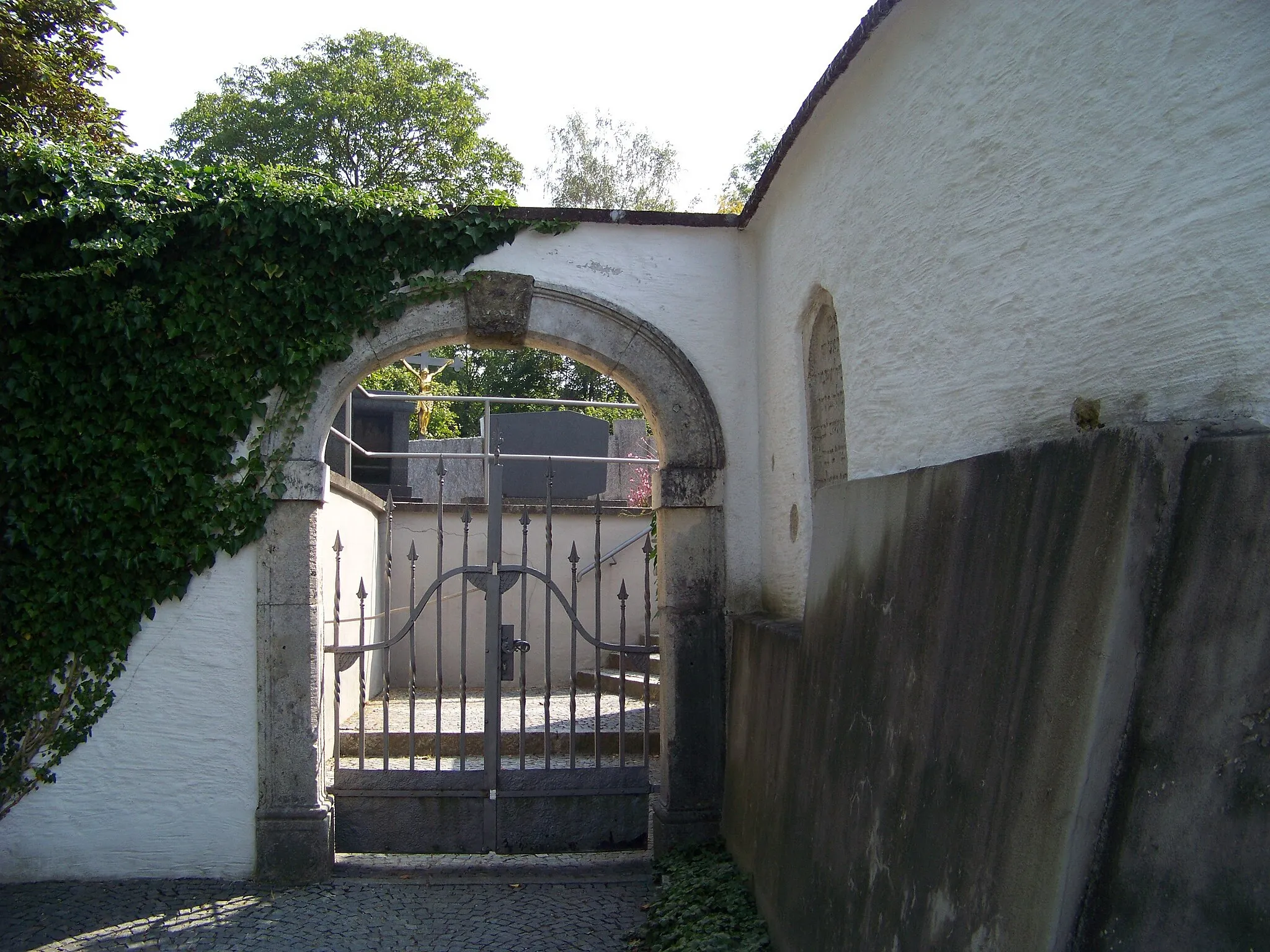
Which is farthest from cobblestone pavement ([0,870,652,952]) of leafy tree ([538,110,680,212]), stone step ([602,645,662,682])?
leafy tree ([538,110,680,212])

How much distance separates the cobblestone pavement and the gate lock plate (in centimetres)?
105

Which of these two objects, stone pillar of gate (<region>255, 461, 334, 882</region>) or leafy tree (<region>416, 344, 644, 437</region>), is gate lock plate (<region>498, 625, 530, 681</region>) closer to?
stone pillar of gate (<region>255, 461, 334, 882</region>)

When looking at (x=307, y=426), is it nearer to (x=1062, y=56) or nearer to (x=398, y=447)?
(x=1062, y=56)

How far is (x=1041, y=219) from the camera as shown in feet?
9.77

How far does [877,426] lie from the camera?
420cm

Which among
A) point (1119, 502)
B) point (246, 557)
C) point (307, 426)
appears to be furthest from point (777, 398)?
point (1119, 502)

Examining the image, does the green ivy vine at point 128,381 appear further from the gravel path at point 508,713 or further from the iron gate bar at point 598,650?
the gravel path at point 508,713

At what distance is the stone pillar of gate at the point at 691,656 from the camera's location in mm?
5492

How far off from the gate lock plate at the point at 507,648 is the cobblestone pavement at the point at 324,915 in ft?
3.45

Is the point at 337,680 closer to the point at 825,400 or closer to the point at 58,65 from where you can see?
the point at 825,400

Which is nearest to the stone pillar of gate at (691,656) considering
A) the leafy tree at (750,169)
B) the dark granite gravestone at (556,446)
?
the dark granite gravestone at (556,446)

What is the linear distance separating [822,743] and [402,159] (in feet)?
68.5

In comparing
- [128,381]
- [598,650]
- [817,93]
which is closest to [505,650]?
[598,650]

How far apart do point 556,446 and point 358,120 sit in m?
14.0
